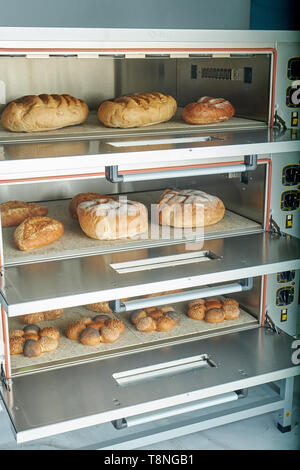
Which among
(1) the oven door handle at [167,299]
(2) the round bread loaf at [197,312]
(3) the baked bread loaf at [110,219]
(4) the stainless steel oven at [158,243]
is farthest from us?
(2) the round bread loaf at [197,312]

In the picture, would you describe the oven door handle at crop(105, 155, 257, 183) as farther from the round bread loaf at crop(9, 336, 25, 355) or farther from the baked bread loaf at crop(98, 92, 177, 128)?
the round bread loaf at crop(9, 336, 25, 355)

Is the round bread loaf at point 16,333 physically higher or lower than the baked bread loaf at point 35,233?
lower

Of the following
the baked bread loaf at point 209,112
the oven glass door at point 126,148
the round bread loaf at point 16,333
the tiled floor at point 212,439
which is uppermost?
the baked bread loaf at point 209,112

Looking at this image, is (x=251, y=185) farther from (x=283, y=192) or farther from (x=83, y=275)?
(x=83, y=275)

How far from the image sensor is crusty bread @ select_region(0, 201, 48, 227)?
71.9 inches

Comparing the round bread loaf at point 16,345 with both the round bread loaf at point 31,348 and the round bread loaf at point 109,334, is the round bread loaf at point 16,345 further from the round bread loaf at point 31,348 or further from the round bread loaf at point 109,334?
the round bread loaf at point 109,334

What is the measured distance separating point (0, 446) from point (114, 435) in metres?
0.41

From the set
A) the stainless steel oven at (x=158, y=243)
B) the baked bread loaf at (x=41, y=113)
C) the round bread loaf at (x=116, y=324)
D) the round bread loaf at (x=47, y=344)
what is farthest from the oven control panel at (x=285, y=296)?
the baked bread loaf at (x=41, y=113)

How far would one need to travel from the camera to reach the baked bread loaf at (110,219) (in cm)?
170

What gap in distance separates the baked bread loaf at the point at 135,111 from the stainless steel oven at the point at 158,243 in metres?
0.04

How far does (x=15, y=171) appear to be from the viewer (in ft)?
4.20

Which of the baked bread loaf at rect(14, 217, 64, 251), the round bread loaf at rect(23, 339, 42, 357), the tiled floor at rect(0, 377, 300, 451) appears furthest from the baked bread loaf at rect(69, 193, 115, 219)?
the tiled floor at rect(0, 377, 300, 451)

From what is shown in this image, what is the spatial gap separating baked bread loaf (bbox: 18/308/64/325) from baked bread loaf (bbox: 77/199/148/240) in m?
0.37
